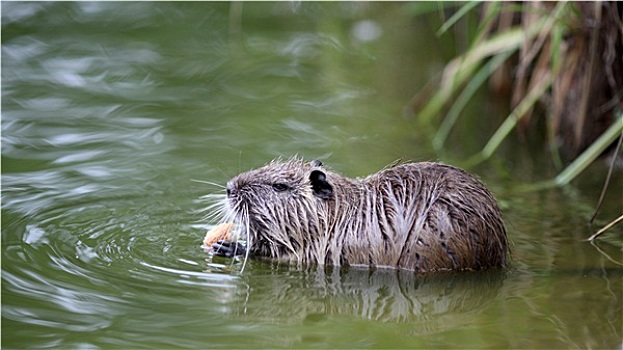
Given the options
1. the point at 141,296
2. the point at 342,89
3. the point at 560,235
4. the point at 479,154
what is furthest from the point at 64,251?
the point at 342,89

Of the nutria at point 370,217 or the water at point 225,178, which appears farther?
the nutria at point 370,217

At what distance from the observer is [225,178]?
477 centimetres

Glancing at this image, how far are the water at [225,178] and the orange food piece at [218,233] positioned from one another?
5 cm

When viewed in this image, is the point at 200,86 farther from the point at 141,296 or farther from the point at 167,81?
the point at 141,296

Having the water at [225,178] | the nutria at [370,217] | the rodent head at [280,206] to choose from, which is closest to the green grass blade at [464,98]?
→ the water at [225,178]

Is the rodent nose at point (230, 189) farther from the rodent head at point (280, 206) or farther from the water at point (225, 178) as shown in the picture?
the water at point (225, 178)

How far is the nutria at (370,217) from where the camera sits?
12.4 ft

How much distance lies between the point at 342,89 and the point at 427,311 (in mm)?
3065

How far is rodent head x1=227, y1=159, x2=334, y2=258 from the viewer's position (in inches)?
158

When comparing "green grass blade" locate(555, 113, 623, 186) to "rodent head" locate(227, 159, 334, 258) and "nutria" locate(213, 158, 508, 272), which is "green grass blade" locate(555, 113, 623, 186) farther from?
"rodent head" locate(227, 159, 334, 258)

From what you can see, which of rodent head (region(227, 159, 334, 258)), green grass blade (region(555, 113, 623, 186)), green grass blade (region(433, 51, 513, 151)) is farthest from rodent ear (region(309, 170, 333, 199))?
green grass blade (region(433, 51, 513, 151))

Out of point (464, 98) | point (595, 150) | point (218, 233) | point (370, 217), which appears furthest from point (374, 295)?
point (464, 98)

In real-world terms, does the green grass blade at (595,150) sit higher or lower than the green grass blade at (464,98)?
lower

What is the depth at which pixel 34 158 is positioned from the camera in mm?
4930
